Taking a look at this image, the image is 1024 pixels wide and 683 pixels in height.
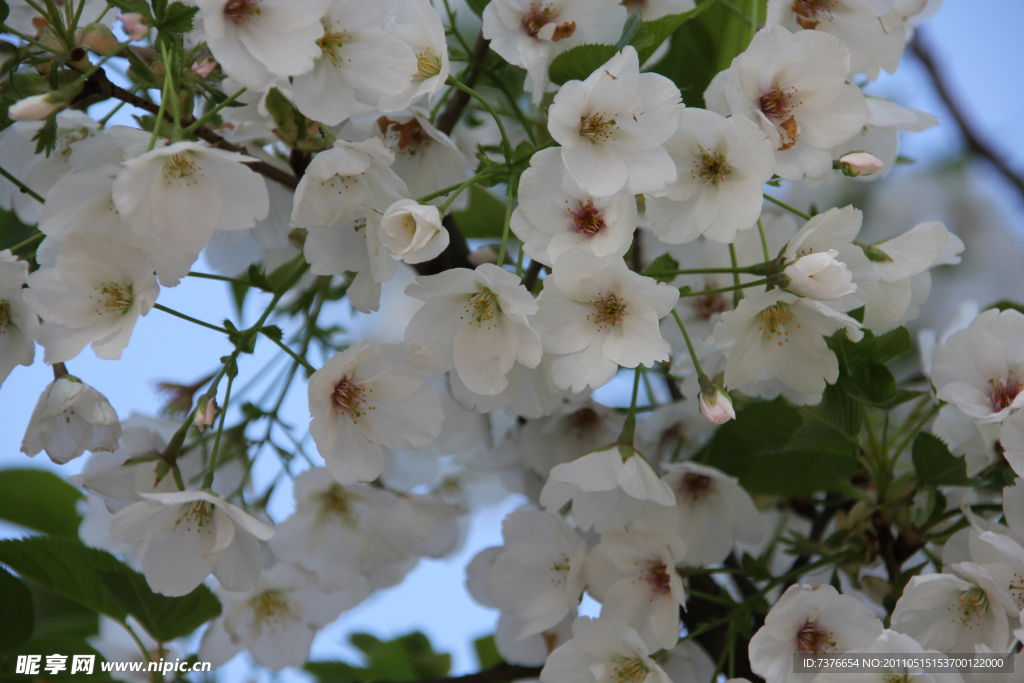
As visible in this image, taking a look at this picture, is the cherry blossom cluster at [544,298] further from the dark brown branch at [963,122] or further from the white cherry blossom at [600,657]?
the dark brown branch at [963,122]

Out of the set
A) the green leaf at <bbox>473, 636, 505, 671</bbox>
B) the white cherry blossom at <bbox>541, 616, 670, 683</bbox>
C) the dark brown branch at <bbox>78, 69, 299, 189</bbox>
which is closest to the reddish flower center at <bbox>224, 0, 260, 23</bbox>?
the dark brown branch at <bbox>78, 69, 299, 189</bbox>

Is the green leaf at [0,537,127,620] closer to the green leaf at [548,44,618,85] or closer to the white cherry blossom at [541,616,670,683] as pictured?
the white cherry blossom at [541,616,670,683]

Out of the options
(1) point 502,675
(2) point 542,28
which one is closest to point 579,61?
(2) point 542,28

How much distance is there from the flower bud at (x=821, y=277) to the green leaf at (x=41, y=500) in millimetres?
1226

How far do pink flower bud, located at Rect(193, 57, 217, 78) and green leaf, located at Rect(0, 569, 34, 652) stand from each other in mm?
605

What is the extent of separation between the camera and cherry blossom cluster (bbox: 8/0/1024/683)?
2.19 feet

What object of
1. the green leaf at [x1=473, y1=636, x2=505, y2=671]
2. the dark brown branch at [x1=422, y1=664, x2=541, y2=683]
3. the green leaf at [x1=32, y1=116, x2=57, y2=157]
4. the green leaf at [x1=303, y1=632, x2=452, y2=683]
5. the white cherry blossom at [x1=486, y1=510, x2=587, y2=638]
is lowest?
the green leaf at [x1=473, y1=636, x2=505, y2=671]

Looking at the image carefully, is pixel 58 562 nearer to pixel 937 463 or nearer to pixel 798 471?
pixel 798 471

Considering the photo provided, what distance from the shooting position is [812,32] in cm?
73

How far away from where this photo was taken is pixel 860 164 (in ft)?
2.56

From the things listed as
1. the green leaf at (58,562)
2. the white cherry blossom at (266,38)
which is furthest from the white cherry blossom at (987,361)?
the green leaf at (58,562)

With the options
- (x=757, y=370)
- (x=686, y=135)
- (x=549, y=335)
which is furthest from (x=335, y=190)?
(x=757, y=370)

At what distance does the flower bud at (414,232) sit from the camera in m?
0.63

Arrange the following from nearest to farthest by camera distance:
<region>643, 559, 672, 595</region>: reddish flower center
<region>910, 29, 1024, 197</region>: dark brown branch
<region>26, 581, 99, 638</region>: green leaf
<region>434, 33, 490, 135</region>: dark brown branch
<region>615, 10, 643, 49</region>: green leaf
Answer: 1. <region>615, 10, 643, 49</region>: green leaf
2. <region>643, 559, 672, 595</region>: reddish flower center
3. <region>434, 33, 490, 135</region>: dark brown branch
4. <region>26, 581, 99, 638</region>: green leaf
5. <region>910, 29, 1024, 197</region>: dark brown branch
